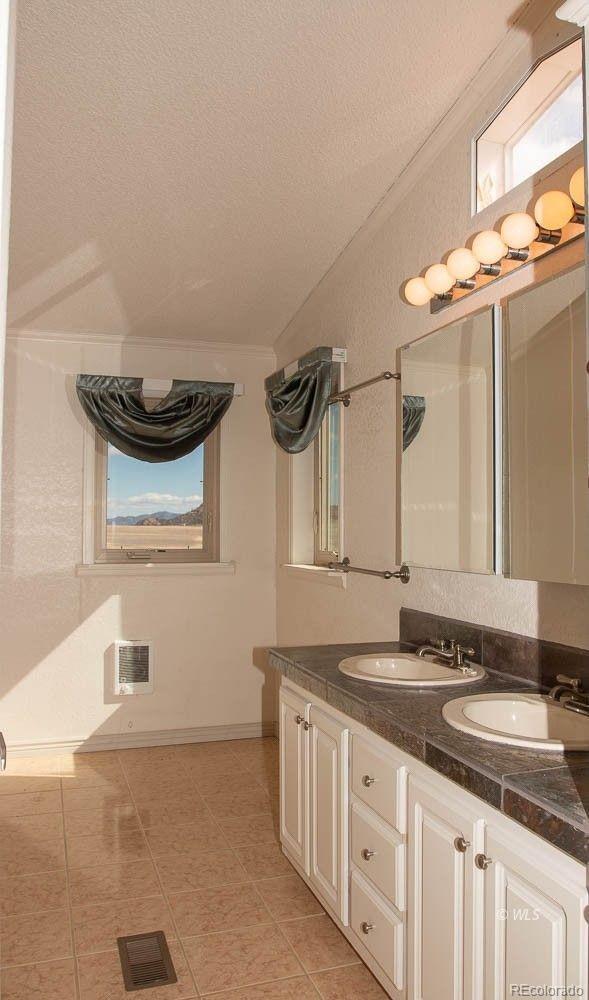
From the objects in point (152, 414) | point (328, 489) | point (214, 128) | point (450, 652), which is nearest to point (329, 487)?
point (328, 489)

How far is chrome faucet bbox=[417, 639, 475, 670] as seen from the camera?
7.72ft

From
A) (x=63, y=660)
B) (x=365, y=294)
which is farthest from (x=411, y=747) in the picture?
(x=63, y=660)

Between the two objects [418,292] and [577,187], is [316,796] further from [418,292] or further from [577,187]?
[577,187]

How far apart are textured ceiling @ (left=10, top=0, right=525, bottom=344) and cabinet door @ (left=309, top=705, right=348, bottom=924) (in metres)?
1.90

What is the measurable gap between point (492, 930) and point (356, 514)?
6.56 feet

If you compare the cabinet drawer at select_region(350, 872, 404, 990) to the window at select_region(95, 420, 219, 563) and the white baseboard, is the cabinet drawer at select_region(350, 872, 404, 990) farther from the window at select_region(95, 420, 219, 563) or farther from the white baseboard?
the window at select_region(95, 420, 219, 563)

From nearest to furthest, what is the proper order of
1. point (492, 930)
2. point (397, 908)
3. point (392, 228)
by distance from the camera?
point (492, 930), point (397, 908), point (392, 228)

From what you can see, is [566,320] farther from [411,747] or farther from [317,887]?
[317,887]

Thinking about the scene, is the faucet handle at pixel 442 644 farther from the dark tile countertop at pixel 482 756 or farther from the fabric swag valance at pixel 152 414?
the fabric swag valance at pixel 152 414

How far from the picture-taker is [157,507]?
446 centimetres

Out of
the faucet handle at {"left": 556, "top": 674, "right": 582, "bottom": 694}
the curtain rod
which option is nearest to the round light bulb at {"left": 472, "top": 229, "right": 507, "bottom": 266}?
the curtain rod

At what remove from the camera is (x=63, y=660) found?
4.18m

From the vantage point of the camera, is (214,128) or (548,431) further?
(214,128)

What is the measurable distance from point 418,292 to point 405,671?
49.7 inches
